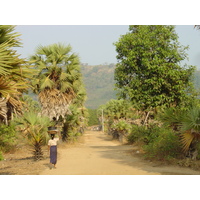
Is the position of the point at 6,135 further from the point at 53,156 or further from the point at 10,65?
the point at 10,65

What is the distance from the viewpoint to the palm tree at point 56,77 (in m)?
23.6

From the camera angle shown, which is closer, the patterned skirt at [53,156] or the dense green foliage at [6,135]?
the patterned skirt at [53,156]

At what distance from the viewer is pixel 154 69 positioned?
18781 millimetres

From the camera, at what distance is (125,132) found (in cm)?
3369

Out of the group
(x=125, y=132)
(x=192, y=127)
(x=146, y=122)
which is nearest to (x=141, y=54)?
(x=146, y=122)

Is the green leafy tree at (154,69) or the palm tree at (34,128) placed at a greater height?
the green leafy tree at (154,69)

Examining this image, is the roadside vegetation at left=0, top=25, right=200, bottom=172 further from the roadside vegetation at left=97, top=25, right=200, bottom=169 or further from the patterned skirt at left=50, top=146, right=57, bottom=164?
the patterned skirt at left=50, top=146, right=57, bottom=164

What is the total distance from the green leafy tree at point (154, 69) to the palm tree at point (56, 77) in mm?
5148

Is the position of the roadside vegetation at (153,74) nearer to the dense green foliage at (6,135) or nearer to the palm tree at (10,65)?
the dense green foliage at (6,135)

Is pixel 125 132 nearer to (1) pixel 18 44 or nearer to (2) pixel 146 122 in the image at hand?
(2) pixel 146 122

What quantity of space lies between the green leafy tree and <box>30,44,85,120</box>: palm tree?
5148 mm

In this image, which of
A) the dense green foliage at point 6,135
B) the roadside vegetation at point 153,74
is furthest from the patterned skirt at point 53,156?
the roadside vegetation at point 153,74

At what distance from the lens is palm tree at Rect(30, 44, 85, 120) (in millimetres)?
23625

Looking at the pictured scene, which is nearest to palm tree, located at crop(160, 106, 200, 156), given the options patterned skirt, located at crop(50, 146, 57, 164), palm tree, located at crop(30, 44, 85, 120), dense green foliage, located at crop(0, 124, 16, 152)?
patterned skirt, located at crop(50, 146, 57, 164)
